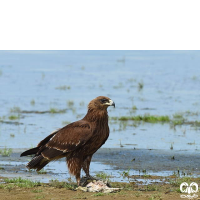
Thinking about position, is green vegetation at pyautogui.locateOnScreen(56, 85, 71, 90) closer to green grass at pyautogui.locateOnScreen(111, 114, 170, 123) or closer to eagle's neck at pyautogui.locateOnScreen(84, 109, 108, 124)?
green grass at pyautogui.locateOnScreen(111, 114, 170, 123)

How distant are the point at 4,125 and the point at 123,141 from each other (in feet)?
11.0

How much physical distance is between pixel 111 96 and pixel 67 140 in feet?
37.1

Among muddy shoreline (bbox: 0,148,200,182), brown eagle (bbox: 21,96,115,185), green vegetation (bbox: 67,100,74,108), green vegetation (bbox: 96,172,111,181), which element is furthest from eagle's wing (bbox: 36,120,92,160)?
green vegetation (bbox: 67,100,74,108)

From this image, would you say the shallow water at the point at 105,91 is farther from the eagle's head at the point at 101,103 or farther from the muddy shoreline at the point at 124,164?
the eagle's head at the point at 101,103

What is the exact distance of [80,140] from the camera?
802 cm

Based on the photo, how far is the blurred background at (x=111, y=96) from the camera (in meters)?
13.1

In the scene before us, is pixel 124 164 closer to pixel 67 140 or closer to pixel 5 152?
pixel 5 152

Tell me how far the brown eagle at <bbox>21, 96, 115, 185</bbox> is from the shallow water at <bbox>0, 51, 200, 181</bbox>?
3540 mm

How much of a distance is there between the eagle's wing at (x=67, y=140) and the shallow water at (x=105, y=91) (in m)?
3.52

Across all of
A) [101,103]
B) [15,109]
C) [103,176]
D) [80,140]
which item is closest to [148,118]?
[15,109]
